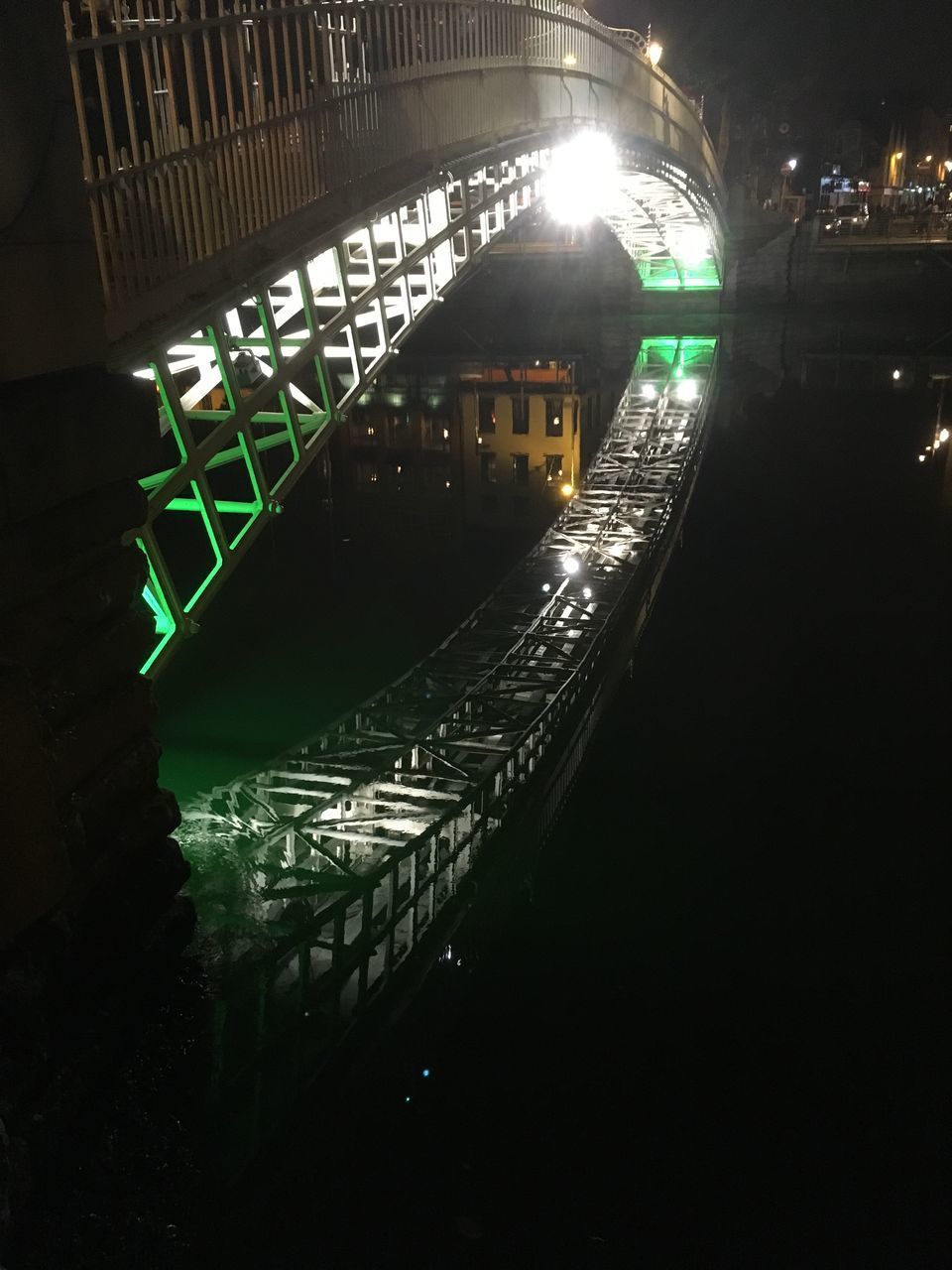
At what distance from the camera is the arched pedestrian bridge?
16.4ft

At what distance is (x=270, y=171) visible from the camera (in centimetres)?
615

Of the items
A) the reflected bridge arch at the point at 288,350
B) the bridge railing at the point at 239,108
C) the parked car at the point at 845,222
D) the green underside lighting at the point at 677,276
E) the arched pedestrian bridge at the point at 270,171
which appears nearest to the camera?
the bridge railing at the point at 239,108

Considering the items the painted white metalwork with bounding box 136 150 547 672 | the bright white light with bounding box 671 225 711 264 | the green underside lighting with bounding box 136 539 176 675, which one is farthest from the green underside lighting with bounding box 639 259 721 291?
the green underside lighting with bounding box 136 539 176 675

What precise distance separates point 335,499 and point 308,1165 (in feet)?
39.0

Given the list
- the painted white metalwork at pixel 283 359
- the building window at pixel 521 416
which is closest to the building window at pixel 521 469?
the building window at pixel 521 416

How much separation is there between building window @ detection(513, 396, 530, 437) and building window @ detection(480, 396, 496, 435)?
0.44 m

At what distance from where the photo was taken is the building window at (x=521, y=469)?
16125 millimetres

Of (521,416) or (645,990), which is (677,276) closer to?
(521,416)

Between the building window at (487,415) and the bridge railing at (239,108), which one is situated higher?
the bridge railing at (239,108)

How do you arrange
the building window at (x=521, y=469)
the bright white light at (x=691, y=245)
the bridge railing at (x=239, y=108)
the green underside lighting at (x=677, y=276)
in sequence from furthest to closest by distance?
the green underside lighting at (x=677, y=276), the bright white light at (x=691, y=245), the building window at (x=521, y=469), the bridge railing at (x=239, y=108)

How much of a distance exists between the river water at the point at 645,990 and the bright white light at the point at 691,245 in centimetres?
2155

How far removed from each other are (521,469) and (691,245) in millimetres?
19740

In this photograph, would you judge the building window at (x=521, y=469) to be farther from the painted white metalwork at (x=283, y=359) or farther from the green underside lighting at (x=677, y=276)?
the green underside lighting at (x=677, y=276)

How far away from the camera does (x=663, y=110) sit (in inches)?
789
